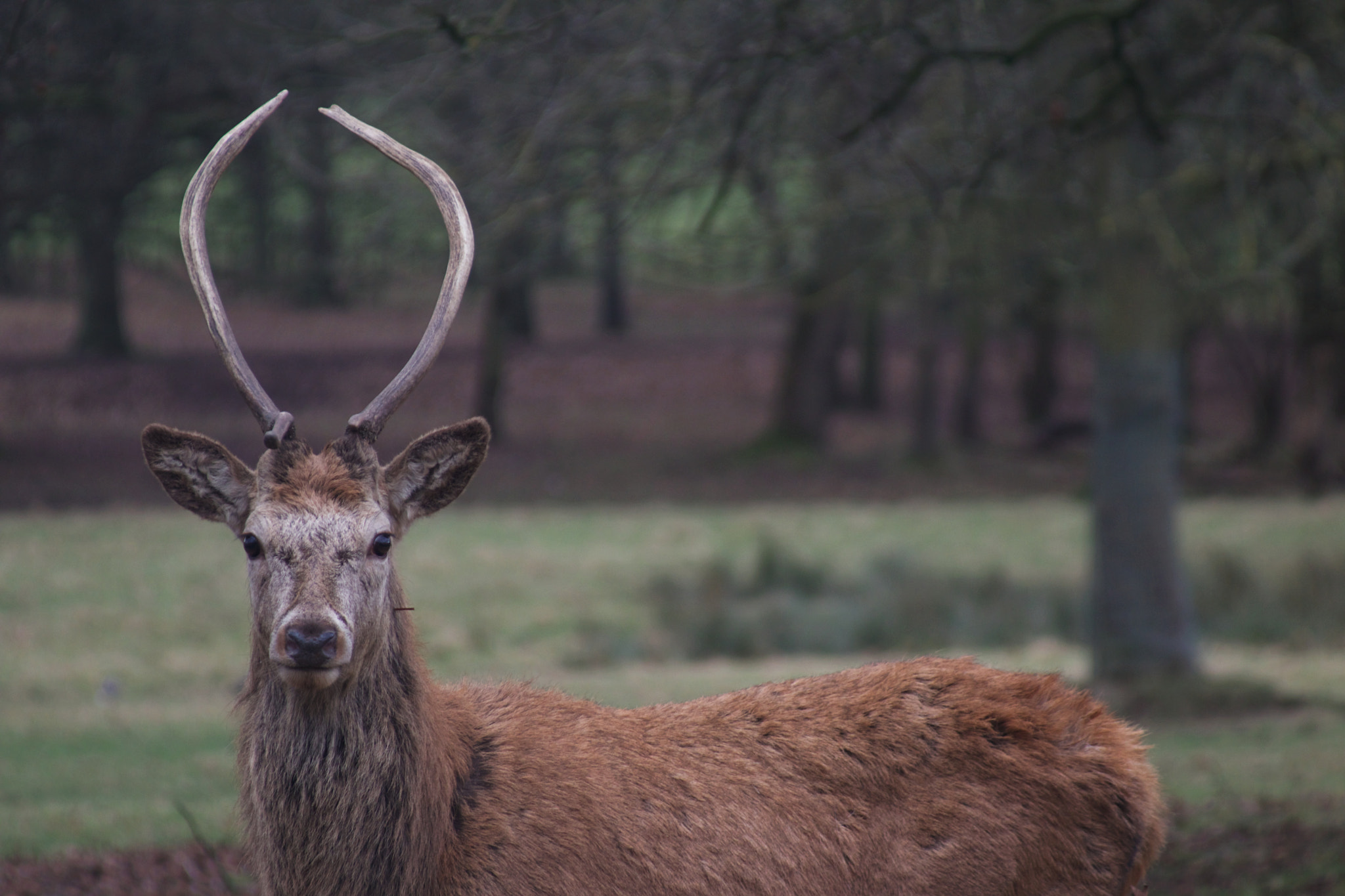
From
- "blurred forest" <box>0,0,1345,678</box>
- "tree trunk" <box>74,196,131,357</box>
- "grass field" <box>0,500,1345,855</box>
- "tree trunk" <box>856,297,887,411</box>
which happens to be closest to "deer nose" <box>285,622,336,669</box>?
"grass field" <box>0,500,1345,855</box>

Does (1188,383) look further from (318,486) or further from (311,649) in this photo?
(311,649)

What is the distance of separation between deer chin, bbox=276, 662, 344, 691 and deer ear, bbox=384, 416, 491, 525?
1.92 feet

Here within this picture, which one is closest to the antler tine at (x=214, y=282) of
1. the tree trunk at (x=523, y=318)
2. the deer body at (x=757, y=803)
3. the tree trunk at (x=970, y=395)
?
the deer body at (x=757, y=803)

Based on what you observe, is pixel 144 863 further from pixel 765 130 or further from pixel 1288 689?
pixel 1288 689

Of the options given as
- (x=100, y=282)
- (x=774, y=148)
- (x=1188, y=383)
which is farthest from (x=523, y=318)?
(x=774, y=148)

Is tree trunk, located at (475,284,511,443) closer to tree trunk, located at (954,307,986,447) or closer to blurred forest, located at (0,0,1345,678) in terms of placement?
tree trunk, located at (954,307,986,447)

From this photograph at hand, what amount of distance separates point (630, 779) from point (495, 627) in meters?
10.6

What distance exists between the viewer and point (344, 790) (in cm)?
373

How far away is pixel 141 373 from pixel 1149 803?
64.5 ft

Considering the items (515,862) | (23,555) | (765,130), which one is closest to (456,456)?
(515,862)

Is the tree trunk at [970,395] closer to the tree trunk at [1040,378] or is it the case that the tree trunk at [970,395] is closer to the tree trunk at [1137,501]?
the tree trunk at [1040,378]

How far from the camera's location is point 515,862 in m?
3.78

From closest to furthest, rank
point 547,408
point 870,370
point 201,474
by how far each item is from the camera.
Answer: point 201,474, point 547,408, point 870,370

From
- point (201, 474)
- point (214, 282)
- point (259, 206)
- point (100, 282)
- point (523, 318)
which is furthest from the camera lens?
point (523, 318)
